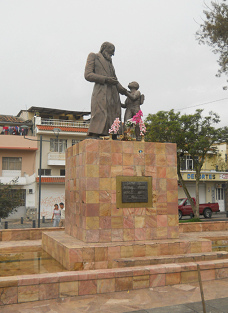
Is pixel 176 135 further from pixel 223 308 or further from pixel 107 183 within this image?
pixel 223 308

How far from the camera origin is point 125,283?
6.34 m

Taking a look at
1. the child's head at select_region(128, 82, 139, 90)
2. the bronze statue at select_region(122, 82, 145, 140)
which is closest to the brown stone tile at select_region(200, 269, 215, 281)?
the bronze statue at select_region(122, 82, 145, 140)

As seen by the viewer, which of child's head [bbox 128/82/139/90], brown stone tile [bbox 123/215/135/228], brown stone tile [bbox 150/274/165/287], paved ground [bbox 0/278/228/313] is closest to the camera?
paved ground [bbox 0/278/228/313]

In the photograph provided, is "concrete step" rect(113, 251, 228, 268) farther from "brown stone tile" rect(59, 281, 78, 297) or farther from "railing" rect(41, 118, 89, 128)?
"railing" rect(41, 118, 89, 128)

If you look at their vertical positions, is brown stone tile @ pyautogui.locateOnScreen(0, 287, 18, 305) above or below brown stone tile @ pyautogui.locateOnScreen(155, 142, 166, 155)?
below

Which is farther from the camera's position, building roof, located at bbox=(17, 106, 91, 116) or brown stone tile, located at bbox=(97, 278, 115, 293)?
building roof, located at bbox=(17, 106, 91, 116)

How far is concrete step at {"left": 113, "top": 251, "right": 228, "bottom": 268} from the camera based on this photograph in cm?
690

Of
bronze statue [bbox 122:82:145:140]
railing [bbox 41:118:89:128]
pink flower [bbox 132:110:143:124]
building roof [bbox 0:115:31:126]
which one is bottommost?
pink flower [bbox 132:110:143:124]

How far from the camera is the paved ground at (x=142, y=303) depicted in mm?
5301

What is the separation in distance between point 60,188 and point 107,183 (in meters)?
25.1

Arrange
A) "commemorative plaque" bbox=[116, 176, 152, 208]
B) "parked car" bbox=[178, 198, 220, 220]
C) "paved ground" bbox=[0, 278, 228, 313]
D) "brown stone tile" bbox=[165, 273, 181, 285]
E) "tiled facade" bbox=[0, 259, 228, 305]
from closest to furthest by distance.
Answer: "paved ground" bbox=[0, 278, 228, 313]
"tiled facade" bbox=[0, 259, 228, 305]
"brown stone tile" bbox=[165, 273, 181, 285]
"commemorative plaque" bbox=[116, 176, 152, 208]
"parked car" bbox=[178, 198, 220, 220]

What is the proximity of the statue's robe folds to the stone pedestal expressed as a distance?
89 cm

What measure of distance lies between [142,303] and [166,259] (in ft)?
5.44

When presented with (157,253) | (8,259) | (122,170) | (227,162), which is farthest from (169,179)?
(227,162)
